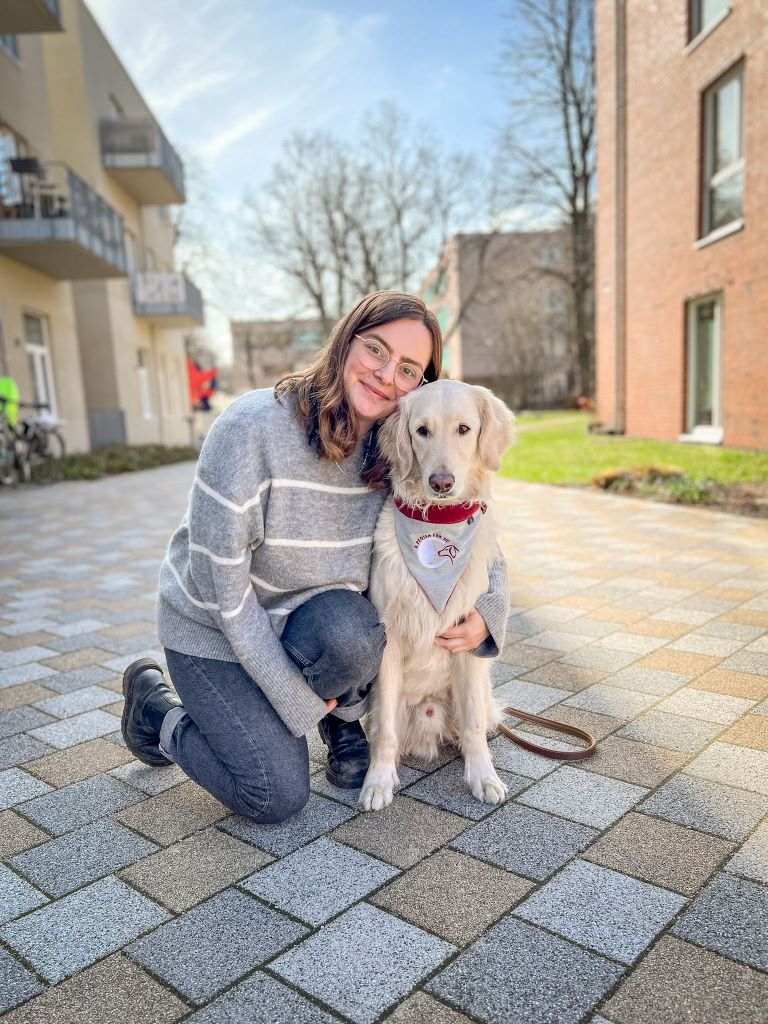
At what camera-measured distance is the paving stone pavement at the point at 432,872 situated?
5.30 ft

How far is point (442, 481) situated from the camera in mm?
2410

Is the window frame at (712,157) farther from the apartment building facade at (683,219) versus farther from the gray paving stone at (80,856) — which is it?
the gray paving stone at (80,856)

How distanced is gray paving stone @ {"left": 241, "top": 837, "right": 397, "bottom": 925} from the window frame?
11295mm

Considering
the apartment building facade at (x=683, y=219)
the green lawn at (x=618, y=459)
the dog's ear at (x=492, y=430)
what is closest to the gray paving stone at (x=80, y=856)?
the dog's ear at (x=492, y=430)

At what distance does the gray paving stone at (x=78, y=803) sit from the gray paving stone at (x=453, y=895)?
1025mm

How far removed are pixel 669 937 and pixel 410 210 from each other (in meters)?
37.6

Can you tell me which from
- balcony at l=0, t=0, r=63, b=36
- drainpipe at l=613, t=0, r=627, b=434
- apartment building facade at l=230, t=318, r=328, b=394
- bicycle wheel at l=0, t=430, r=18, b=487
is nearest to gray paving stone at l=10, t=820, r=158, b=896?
bicycle wheel at l=0, t=430, r=18, b=487

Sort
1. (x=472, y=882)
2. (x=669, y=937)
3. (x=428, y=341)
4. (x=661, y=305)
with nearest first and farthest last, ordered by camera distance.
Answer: (x=669, y=937), (x=472, y=882), (x=428, y=341), (x=661, y=305)

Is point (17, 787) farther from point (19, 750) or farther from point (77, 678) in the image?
point (77, 678)

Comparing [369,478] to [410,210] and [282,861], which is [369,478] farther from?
[410,210]

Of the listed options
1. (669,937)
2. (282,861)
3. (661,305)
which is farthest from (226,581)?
(661,305)

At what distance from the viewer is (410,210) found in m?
36.1

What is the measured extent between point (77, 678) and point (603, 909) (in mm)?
2772

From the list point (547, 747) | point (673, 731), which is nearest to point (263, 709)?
point (547, 747)
